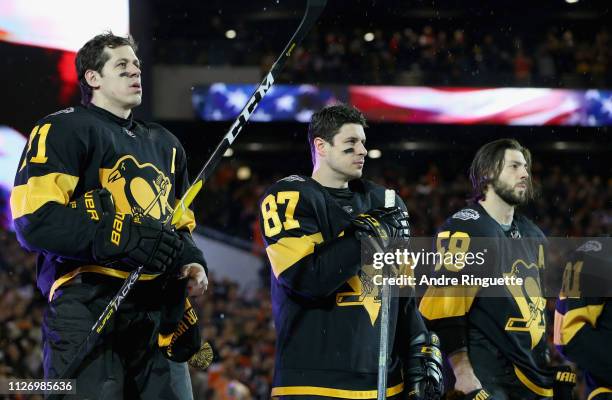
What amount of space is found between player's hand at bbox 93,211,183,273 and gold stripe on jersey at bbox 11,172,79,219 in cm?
14

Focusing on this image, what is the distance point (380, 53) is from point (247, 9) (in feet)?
7.99

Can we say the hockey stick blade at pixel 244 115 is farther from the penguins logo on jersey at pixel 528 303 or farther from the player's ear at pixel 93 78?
the penguins logo on jersey at pixel 528 303

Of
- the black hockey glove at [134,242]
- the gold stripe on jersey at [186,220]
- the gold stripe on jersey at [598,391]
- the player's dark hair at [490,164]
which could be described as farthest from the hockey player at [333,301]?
the gold stripe on jersey at [598,391]

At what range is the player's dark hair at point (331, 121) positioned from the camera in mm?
3451

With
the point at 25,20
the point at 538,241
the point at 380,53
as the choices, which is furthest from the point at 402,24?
the point at 538,241

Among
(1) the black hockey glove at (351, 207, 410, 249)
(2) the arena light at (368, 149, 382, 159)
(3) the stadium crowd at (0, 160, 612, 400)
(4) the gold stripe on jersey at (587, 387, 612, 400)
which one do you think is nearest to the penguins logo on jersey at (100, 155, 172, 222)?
(1) the black hockey glove at (351, 207, 410, 249)

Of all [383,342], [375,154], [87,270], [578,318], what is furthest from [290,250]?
[375,154]

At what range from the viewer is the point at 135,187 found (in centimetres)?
296

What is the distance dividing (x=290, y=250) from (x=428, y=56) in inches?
448

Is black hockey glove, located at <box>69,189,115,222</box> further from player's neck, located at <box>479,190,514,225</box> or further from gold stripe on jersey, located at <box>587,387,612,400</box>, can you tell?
gold stripe on jersey, located at <box>587,387,612,400</box>

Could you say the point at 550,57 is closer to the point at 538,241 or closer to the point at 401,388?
the point at 538,241

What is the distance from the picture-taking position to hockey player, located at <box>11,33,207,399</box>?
2.74 m

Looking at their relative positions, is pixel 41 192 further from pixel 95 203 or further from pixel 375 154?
pixel 375 154

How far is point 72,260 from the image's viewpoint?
2.88 metres
